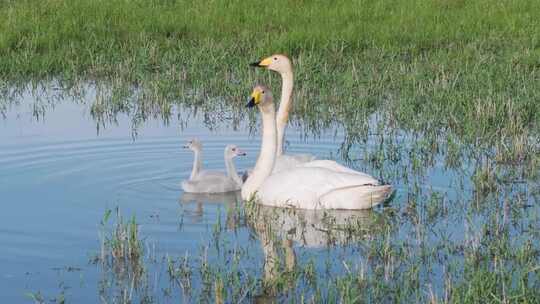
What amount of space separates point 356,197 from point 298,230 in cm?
A: 77

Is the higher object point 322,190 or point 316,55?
point 316,55

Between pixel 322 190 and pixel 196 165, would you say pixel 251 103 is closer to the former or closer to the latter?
pixel 196 165

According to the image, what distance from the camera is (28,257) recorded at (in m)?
8.11

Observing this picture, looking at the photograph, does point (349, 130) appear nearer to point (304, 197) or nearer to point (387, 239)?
point (304, 197)

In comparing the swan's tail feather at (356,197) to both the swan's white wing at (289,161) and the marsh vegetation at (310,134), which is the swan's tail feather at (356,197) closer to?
the marsh vegetation at (310,134)

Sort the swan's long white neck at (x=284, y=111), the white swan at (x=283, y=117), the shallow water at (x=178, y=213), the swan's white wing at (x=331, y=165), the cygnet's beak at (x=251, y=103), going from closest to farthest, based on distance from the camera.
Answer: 1. the shallow water at (x=178, y=213)
2. the swan's white wing at (x=331, y=165)
3. the cygnet's beak at (x=251, y=103)
4. the white swan at (x=283, y=117)
5. the swan's long white neck at (x=284, y=111)

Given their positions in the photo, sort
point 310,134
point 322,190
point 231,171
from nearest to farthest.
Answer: point 322,190, point 231,171, point 310,134

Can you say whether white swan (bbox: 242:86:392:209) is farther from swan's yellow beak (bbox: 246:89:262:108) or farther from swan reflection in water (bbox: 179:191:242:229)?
swan's yellow beak (bbox: 246:89:262:108)

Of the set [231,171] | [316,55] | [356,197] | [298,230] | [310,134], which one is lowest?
[298,230]

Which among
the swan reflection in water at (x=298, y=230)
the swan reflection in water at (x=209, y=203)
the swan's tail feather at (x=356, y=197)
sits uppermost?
the swan's tail feather at (x=356, y=197)

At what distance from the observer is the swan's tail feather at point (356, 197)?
31.6ft

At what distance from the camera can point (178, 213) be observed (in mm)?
9688

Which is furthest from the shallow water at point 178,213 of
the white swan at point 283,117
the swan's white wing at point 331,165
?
the white swan at point 283,117

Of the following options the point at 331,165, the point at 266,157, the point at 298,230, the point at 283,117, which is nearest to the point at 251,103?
the point at 266,157
